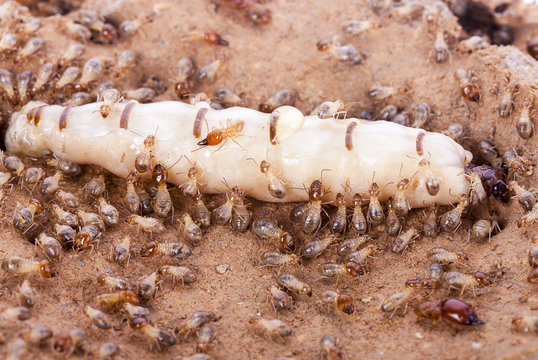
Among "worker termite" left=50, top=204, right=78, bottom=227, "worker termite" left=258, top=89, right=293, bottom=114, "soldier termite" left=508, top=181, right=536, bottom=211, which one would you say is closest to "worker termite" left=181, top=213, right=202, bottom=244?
"worker termite" left=50, top=204, right=78, bottom=227

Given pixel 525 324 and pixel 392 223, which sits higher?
pixel 525 324

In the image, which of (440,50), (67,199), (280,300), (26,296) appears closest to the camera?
(26,296)

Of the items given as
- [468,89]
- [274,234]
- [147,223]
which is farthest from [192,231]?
[468,89]

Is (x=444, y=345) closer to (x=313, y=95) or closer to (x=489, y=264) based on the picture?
(x=489, y=264)

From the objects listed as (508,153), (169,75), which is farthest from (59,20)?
(508,153)

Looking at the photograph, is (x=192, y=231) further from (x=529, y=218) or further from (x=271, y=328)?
(x=529, y=218)

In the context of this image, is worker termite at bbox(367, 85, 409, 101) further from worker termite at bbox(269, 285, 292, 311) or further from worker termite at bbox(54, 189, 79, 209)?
worker termite at bbox(54, 189, 79, 209)

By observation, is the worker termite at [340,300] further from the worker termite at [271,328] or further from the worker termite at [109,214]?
the worker termite at [109,214]
